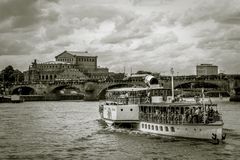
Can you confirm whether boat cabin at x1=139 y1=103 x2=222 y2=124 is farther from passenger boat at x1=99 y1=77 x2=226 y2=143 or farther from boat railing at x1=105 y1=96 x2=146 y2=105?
boat railing at x1=105 y1=96 x2=146 y2=105

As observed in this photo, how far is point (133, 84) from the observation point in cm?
14125

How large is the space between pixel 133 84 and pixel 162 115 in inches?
3847

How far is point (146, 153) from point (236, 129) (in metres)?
18.9

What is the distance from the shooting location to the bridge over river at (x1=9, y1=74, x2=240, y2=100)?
5192 inches

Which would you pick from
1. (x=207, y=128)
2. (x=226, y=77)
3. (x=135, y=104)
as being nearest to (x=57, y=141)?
(x=135, y=104)

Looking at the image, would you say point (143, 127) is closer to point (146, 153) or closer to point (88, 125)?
point (146, 153)

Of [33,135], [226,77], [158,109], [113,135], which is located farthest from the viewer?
[226,77]

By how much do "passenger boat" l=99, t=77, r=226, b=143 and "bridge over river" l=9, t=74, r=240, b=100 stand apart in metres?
59.9

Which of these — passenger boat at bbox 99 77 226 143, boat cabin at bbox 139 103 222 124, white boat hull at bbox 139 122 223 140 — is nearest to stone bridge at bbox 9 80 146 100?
passenger boat at bbox 99 77 226 143

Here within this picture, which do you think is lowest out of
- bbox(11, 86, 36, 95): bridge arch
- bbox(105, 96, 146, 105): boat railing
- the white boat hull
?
the white boat hull

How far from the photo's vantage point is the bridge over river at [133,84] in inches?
5192

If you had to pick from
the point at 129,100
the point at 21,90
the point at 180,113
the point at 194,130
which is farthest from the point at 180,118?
the point at 21,90

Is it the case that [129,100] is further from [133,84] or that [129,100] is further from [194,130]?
[133,84]

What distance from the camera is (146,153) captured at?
1478 inches
